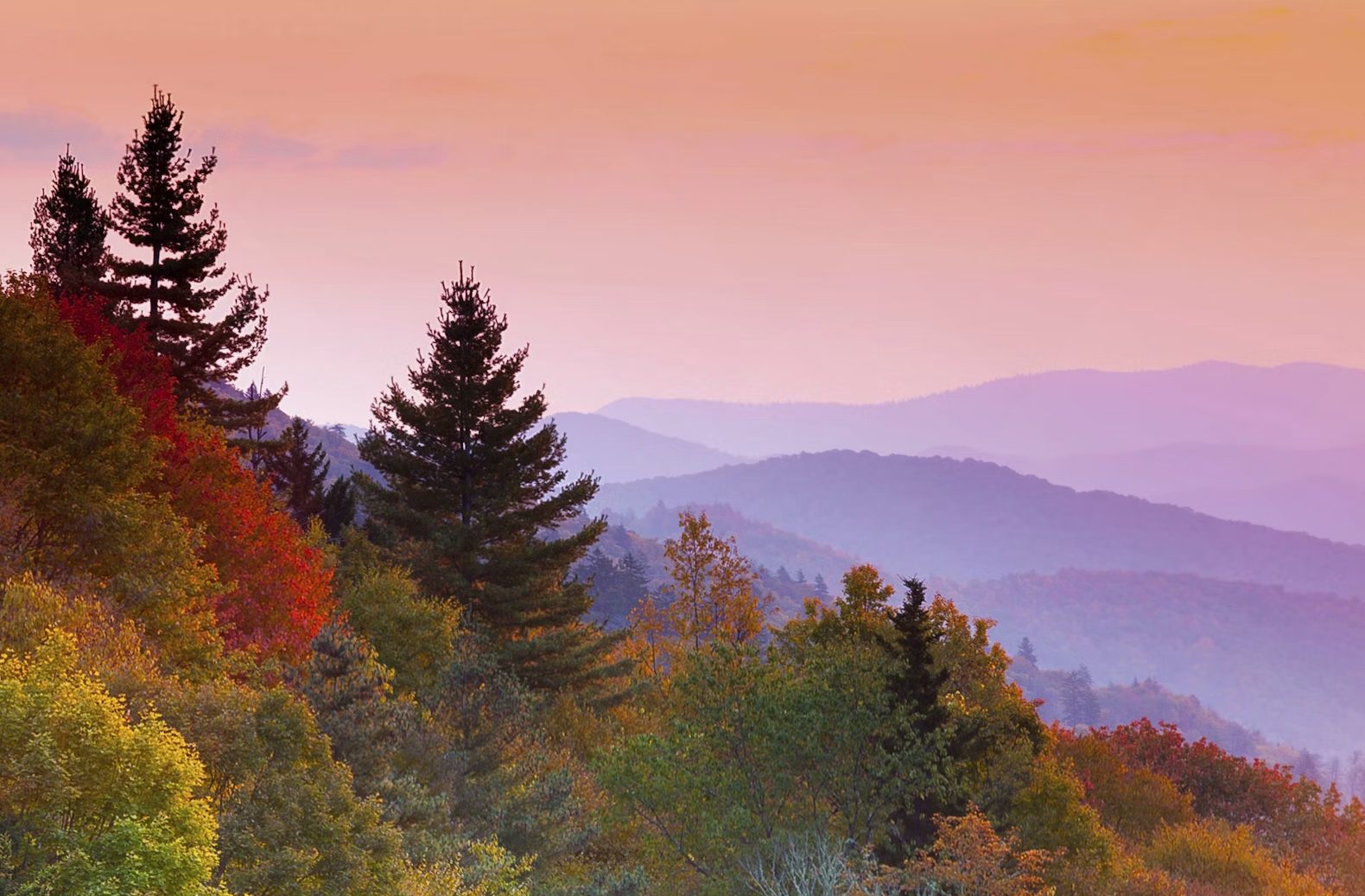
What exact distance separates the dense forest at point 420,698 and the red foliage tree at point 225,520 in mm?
131

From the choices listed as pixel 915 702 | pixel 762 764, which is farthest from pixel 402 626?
pixel 915 702

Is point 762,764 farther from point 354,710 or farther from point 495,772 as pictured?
point 354,710

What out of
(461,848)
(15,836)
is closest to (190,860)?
(15,836)

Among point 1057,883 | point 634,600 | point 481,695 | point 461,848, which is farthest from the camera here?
point 634,600

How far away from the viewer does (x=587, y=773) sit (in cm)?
4062

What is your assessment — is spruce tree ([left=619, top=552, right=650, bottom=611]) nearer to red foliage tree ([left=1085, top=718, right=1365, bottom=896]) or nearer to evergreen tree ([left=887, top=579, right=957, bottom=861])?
red foliage tree ([left=1085, top=718, right=1365, bottom=896])

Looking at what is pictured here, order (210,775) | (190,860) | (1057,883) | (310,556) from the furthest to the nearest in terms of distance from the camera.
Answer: (310,556), (1057,883), (210,775), (190,860)

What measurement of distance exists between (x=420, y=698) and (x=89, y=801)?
1669 cm

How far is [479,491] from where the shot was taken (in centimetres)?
4259

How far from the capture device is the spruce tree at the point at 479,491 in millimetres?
42406

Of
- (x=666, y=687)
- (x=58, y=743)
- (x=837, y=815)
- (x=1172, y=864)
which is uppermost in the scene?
(x=58, y=743)

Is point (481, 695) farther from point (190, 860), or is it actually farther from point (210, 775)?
point (190, 860)

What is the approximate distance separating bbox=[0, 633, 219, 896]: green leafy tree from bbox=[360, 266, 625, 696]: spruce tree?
1038 inches

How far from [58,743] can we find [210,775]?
4.25m
